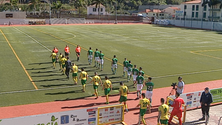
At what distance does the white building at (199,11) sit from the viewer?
280ft

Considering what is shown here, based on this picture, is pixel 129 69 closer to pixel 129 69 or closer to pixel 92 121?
pixel 129 69

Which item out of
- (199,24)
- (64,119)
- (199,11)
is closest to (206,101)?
(64,119)

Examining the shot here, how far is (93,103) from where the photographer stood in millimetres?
16000

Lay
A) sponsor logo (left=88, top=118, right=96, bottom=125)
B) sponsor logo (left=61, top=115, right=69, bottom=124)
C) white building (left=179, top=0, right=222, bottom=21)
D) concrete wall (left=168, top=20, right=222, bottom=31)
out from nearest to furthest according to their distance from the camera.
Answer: sponsor logo (left=61, top=115, right=69, bottom=124)
sponsor logo (left=88, top=118, right=96, bottom=125)
concrete wall (left=168, top=20, right=222, bottom=31)
white building (left=179, top=0, right=222, bottom=21)

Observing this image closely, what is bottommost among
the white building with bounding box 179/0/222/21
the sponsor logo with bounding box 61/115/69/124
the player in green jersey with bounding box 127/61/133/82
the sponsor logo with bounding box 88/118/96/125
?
the sponsor logo with bounding box 88/118/96/125

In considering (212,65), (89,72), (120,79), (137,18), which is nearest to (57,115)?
(120,79)

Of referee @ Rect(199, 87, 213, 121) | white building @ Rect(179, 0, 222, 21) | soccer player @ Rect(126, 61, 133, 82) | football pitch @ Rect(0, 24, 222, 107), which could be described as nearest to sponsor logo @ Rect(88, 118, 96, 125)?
football pitch @ Rect(0, 24, 222, 107)

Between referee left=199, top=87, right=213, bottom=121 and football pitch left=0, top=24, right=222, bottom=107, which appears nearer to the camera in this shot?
referee left=199, top=87, right=213, bottom=121

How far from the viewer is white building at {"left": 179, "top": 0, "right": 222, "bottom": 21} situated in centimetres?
8526

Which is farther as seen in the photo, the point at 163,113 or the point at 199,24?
the point at 199,24

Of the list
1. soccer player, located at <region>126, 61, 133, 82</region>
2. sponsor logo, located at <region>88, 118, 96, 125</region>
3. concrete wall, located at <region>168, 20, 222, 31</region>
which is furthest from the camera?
concrete wall, located at <region>168, 20, 222, 31</region>

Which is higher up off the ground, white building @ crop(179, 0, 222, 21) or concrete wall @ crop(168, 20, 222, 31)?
white building @ crop(179, 0, 222, 21)

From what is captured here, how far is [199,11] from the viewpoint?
300 feet

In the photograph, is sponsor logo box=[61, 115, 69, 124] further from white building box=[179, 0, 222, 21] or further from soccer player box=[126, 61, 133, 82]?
white building box=[179, 0, 222, 21]
